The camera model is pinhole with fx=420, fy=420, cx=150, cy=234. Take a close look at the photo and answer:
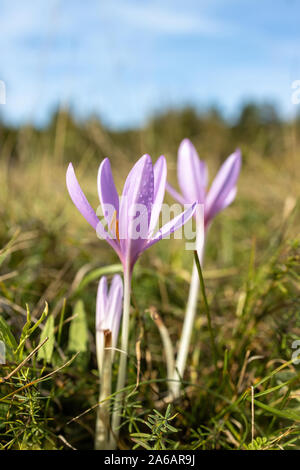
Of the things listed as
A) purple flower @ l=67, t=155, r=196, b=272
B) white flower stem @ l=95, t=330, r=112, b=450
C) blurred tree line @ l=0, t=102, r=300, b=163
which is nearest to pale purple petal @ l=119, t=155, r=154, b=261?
purple flower @ l=67, t=155, r=196, b=272

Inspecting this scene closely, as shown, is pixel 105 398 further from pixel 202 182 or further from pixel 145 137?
pixel 145 137

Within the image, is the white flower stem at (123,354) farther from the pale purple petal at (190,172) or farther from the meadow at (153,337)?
the pale purple petal at (190,172)

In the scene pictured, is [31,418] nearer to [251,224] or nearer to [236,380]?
[236,380]

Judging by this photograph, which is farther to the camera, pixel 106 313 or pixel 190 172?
pixel 190 172

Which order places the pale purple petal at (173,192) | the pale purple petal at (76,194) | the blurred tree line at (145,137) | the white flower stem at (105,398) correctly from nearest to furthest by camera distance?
the pale purple petal at (76,194) → the white flower stem at (105,398) → the pale purple petal at (173,192) → the blurred tree line at (145,137)

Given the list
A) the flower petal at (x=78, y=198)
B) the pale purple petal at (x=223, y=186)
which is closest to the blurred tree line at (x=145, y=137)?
the pale purple petal at (x=223, y=186)

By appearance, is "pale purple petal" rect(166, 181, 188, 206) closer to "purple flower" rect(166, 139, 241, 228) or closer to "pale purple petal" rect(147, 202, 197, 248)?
"purple flower" rect(166, 139, 241, 228)

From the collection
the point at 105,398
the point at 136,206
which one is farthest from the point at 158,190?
the point at 105,398
